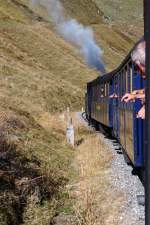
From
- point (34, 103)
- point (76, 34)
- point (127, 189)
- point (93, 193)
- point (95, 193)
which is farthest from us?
point (76, 34)

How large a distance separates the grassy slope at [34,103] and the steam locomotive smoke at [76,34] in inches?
105

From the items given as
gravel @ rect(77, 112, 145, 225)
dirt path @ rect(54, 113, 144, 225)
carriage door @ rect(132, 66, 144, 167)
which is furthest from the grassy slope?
carriage door @ rect(132, 66, 144, 167)

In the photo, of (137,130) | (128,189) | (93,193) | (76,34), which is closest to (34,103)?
(128,189)

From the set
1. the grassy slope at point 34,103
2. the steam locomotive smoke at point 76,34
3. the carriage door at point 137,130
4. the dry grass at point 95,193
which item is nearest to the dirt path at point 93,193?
the dry grass at point 95,193

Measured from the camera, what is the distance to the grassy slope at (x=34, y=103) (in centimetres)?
931

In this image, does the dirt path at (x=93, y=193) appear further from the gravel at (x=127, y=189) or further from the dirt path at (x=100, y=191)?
the gravel at (x=127, y=189)

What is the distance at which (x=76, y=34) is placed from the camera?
10312 cm

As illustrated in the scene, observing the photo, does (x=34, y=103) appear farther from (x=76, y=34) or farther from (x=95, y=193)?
(x=76, y=34)

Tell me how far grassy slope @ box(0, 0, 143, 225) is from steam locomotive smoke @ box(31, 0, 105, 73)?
267 centimetres

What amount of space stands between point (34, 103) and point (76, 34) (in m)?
67.8

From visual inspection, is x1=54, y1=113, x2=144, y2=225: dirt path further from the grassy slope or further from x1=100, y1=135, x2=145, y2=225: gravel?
the grassy slope

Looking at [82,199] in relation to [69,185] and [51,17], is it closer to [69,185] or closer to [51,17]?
[69,185]

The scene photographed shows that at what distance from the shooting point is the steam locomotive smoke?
276 ft

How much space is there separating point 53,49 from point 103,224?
65.1 metres
